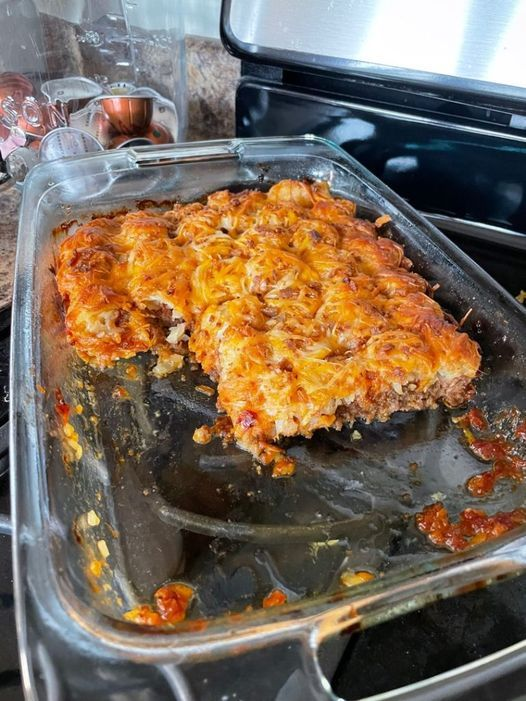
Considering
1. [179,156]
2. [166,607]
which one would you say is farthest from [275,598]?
[179,156]

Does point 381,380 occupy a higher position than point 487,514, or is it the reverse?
point 381,380

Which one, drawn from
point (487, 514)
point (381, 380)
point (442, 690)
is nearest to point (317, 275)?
point (381, 380)

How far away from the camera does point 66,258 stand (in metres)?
1.42

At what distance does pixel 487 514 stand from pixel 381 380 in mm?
322

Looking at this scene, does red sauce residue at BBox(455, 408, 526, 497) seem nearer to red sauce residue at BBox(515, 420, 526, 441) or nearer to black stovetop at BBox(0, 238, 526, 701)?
red sauce residue at BBox(515, 420, 526, 441)

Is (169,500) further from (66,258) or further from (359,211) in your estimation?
(359,211)

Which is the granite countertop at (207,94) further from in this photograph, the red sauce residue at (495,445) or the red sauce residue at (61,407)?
the red sauce residue at (495,445)

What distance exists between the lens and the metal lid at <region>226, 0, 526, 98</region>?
1360 mm

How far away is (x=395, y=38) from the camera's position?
145 cm

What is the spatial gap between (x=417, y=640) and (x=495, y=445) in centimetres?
45

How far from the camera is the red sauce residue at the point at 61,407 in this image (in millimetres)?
1172

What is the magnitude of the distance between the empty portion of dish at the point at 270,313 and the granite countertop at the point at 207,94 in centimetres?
60

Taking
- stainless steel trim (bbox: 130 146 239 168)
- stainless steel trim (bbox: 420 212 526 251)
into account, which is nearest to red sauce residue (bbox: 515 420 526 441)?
stainless steel trim (bbox: 420 212 526 251)

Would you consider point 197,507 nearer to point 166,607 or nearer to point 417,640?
point 166,607
